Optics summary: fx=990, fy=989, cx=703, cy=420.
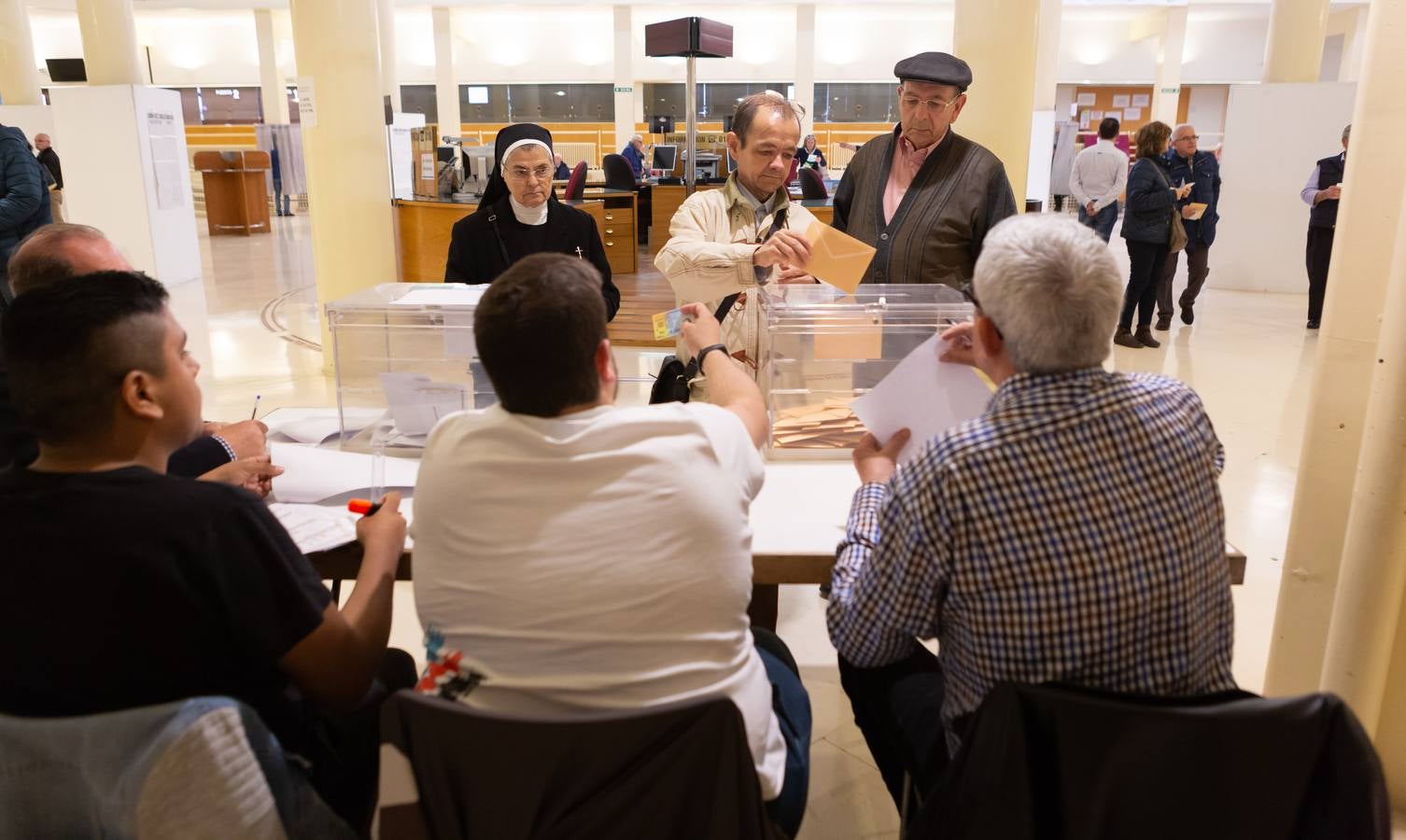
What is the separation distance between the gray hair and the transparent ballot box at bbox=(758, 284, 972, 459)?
3.13 feet

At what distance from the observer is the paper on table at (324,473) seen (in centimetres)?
205

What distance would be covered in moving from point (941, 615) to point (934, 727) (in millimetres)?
271

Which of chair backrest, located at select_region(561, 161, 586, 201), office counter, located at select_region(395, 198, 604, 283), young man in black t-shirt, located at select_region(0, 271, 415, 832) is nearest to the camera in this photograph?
young man in black t-shirt, located at select_region(0, 271, 415, 832)

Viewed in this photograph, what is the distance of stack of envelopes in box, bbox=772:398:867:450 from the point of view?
2.30m

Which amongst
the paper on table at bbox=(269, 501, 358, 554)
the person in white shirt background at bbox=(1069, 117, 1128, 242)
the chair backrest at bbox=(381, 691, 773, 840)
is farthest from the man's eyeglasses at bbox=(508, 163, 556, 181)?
the person in white shirt background at bbox=(1069, 117, 1128, 242)

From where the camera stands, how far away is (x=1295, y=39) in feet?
31.5

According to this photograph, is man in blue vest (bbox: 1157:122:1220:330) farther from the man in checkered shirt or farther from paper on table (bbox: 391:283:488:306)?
the man in checkered shirt

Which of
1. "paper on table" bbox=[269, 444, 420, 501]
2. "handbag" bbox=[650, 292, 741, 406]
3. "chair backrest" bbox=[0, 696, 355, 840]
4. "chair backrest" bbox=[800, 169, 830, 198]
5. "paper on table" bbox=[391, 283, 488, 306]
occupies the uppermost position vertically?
"chair backrest" bbox=[800, 169, 830, 198]

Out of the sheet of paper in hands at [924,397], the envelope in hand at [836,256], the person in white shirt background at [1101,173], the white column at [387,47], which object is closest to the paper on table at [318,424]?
the envelope in hand at [836,256]

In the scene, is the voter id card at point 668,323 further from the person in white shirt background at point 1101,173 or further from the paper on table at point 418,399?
the person in white shirt background at point 1101,173

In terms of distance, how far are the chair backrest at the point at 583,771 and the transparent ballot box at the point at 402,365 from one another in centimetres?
113

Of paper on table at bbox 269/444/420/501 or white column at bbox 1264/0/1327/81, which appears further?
white column at bbox 1264/0/1327/81

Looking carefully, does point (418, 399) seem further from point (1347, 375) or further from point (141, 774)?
point (1347, 375)

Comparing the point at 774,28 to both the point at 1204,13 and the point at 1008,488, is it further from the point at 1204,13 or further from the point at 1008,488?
the point at 1008,488
